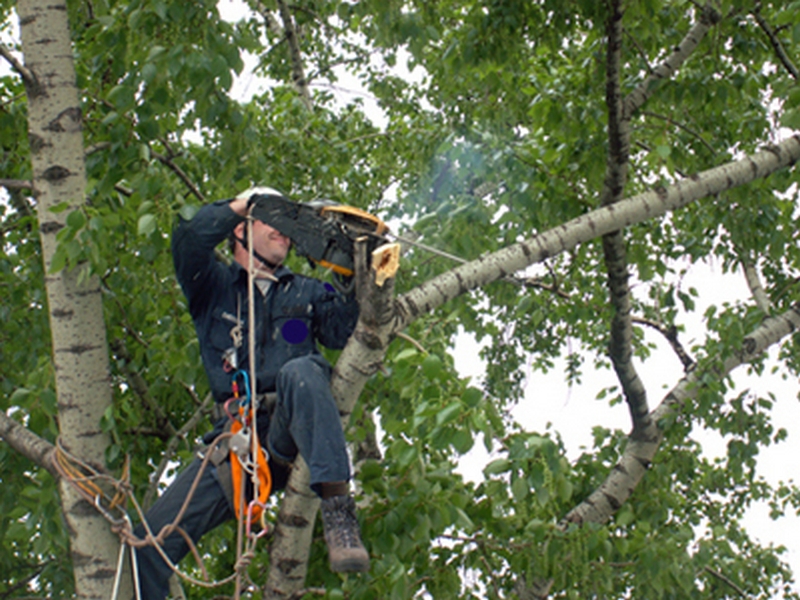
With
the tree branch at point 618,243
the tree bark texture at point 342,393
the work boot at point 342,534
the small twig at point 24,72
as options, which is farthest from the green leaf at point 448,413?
the small twig at point 24,72

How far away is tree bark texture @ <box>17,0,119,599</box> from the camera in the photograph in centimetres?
288

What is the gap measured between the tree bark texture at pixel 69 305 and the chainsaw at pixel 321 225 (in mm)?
722

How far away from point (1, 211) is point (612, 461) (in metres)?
4.33

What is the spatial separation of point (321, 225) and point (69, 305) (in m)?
0.97

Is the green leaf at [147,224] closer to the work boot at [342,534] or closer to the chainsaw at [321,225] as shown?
the chainsaw at [321,225]

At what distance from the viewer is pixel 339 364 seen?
8.52 ft

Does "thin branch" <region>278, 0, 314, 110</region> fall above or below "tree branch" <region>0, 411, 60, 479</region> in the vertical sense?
above

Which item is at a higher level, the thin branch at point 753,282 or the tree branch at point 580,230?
the thin branch at point 753,282

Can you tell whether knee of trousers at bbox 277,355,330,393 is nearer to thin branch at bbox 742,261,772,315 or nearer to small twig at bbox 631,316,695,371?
small twig at bbox 631,316,695,371

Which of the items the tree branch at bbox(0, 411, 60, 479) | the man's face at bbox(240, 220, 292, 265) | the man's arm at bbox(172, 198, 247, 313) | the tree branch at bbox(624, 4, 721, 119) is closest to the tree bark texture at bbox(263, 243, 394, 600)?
the man's arm at bbox(172, 198, 247, 313)

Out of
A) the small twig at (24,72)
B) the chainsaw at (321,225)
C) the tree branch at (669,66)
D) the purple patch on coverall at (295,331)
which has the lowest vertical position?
the purple patch on coverall at (295,331)

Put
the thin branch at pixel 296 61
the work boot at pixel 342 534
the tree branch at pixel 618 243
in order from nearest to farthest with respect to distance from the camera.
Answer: the work boot at pixel 342 534, the tree branch at pixel 618 243, the thin branch at pixel 296 61

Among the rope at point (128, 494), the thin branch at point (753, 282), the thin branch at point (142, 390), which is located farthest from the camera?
the thin branch at point (753, 282)

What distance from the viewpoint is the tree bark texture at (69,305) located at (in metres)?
2.88
